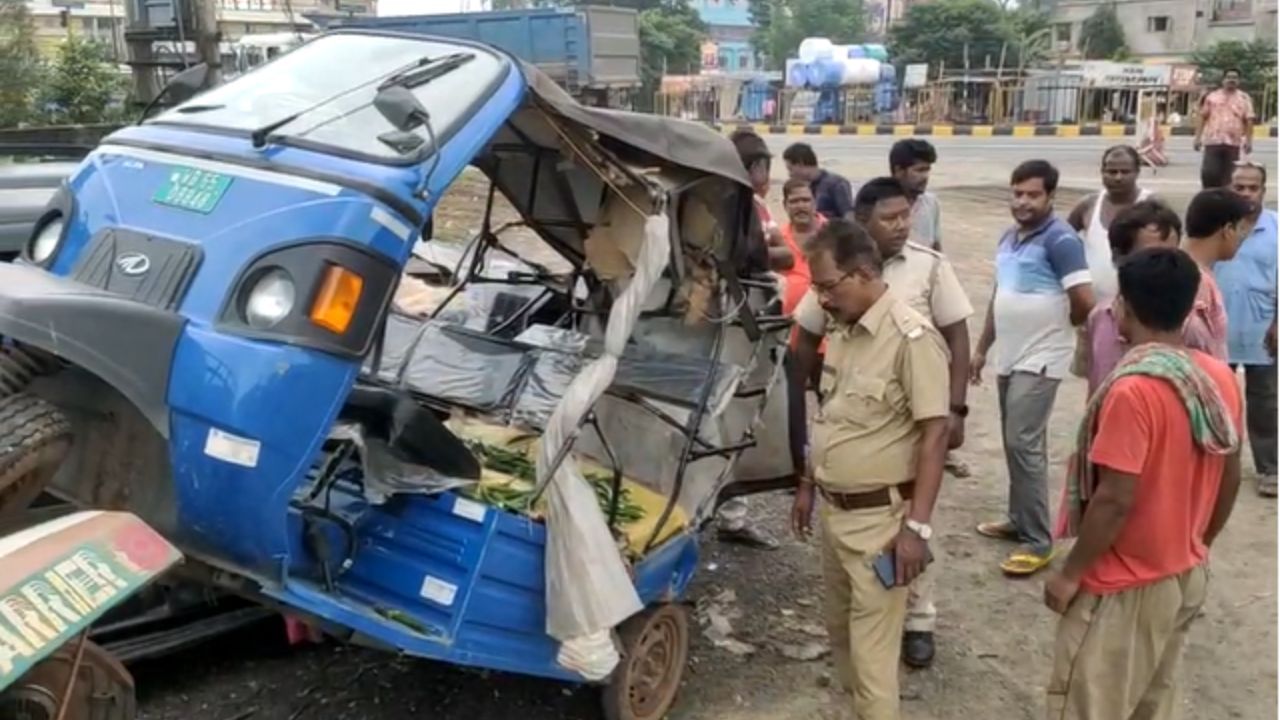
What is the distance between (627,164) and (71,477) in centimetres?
179

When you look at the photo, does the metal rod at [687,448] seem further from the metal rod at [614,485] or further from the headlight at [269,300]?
the headlight at [269,300]

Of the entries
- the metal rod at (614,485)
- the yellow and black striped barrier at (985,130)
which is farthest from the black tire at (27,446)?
the yellow and black striped barrier at (985,130)

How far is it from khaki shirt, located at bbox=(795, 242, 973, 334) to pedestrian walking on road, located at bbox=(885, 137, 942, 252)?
1457mm

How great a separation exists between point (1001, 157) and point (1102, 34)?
101 ft

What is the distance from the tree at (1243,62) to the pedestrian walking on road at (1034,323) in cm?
3044

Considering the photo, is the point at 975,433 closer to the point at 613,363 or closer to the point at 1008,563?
the point at 1008,563

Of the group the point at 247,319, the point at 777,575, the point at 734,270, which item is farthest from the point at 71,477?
the point at 777,575

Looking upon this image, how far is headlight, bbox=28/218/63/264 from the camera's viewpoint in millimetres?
3359

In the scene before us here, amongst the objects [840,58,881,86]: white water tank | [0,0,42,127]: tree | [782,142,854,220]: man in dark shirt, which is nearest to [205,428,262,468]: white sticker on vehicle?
[782,142,854,220]: man in dark shirt

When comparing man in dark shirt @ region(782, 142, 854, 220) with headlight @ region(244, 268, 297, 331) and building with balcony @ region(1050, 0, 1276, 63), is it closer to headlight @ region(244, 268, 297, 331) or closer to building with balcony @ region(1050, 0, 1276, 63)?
headlight @ region(244, 268, 297, 331)

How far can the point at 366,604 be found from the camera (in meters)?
3.26

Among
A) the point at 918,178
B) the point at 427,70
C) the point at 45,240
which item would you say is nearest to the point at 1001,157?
the point at 918,178

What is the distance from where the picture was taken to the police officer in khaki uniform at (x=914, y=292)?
13.2 ft

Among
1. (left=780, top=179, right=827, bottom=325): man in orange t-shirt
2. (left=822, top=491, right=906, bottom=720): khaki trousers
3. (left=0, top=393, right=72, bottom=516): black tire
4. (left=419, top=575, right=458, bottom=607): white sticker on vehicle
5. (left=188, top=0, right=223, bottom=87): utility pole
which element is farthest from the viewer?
(left=188, top=0, right=223, bottom=87): utility pole
